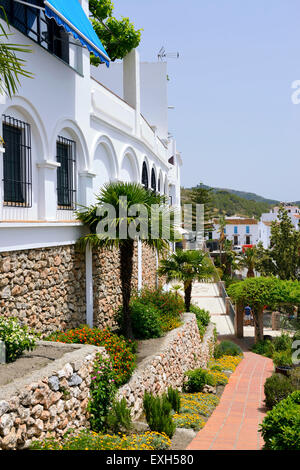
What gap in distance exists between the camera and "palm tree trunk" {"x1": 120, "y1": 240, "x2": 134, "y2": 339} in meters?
11.9

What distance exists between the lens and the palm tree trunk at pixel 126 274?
11.9 m

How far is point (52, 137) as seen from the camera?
10.6 meters

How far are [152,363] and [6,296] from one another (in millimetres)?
3998

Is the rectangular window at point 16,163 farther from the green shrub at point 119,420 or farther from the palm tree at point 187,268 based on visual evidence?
the palm tree at point 187,268

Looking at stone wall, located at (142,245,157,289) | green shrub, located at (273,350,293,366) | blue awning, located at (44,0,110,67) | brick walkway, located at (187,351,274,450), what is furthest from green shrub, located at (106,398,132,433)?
stone wall, located at (142,245,157,289)

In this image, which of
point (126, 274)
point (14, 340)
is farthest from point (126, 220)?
point (14, 340)

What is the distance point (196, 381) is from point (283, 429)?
20.6 ft

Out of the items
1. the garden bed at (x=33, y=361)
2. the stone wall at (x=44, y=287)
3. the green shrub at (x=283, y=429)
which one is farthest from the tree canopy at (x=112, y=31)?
the green shrub at (x=283, y=429)

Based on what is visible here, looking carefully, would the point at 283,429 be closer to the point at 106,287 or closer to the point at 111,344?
the point at 111,344

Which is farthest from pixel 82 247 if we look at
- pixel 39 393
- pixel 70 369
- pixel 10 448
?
pixel 10 448

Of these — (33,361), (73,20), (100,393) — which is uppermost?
(73,20)

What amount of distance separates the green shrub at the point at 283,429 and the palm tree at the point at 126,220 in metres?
5.44

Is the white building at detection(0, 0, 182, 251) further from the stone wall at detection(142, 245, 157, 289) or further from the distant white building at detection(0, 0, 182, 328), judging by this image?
the stone wall at detection(142, 245, 157, 289)

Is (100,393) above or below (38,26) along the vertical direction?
below
